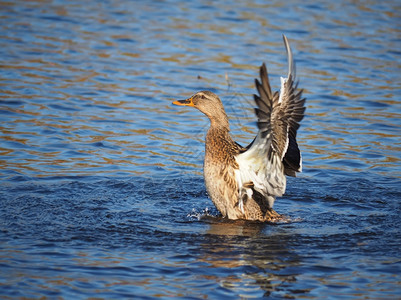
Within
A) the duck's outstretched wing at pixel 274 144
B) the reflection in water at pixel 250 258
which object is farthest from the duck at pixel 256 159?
the reflection in water at pixel 250 258

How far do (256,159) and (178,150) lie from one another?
297 cm

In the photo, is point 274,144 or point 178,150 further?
point 178,150

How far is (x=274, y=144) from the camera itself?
6.73 metres

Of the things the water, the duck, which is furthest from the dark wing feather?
the water

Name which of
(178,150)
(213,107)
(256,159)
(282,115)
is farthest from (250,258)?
(178,150)

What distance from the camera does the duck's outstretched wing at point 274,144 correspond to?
645cm

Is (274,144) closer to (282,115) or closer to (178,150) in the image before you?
(282,115)

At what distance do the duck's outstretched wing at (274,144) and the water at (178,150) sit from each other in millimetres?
589

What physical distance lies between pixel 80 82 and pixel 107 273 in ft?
22.9

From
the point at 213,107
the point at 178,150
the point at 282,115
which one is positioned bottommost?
the point at 178,150

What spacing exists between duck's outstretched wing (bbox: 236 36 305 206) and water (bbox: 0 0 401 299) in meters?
0.59

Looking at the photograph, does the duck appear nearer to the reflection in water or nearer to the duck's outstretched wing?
the duck's outstretched wing

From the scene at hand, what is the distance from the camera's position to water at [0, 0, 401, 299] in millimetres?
6070

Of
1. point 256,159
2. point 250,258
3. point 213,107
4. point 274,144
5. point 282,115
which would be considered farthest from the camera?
point 213,107
